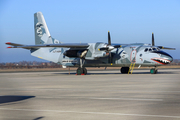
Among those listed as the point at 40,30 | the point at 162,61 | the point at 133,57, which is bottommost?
the point at 162,61

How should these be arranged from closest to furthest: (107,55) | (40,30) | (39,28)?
(107,55) < (40,30) < (39,28)

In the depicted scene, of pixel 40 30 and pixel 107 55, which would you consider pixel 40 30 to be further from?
pixel 107 55

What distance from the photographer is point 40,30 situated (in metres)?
41.6

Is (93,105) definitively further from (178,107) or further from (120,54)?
(120,54)

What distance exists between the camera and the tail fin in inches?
1625

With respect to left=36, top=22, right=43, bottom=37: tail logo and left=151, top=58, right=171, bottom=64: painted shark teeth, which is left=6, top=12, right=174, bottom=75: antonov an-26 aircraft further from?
left=36, top=22, right=43, bottom=37: tail logo

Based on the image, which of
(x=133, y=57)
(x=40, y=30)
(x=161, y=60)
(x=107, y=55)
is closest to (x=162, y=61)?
(x=161, y=60)

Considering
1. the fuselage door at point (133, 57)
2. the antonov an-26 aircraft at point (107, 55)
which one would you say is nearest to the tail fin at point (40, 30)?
the antonov an-26 aircraft at point (107, 55)

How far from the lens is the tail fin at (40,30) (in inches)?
1625

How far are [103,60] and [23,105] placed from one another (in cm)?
2558

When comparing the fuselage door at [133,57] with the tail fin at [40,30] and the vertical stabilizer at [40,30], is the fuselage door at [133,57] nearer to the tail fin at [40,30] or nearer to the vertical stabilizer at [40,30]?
the tail fin at [40,30]

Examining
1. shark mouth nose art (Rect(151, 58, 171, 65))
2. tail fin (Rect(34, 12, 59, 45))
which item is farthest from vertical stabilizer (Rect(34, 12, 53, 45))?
shark mouth nose art (Rect(151, 58, 171, 65))

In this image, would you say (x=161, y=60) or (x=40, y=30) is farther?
(x=40, y=30)

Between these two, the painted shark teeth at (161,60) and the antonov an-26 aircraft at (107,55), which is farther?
the antonov an-26 aircraft at (107,55)
